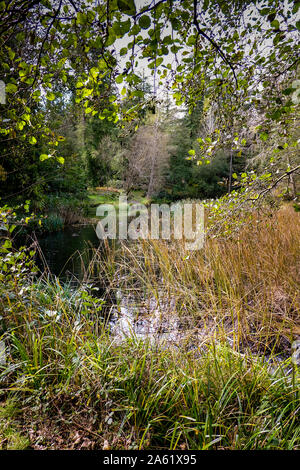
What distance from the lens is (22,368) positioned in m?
1.82

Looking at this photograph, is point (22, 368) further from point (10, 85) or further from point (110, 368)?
point (10, 85)

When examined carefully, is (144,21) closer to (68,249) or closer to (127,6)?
(127,6)

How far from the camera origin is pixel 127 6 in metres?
0.80

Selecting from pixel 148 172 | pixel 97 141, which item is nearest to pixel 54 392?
pixel 148 172

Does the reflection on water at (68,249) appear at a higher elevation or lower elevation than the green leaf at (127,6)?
lower

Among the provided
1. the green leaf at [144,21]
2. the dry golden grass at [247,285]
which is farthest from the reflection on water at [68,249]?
the green leaf at [144,21]

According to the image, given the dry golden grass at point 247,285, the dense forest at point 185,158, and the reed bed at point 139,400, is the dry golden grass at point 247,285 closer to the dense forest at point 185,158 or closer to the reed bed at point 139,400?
the dense forest at point 185,158

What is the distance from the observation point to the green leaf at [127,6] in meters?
0.79

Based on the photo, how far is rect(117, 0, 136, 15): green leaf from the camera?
0.79m

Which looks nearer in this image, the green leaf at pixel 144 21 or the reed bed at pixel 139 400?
the green leaf at pixel 144 21

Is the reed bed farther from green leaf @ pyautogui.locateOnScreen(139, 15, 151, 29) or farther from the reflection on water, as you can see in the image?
the reflection on water

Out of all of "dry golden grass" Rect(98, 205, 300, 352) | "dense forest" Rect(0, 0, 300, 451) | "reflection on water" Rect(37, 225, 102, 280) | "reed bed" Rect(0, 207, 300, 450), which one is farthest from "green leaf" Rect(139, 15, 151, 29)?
"reflection on water" Rect(37, 225, 102, 280)

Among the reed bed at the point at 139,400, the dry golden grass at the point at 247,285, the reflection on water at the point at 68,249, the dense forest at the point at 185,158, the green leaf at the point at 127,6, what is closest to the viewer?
the green leaf at the point at 127,6

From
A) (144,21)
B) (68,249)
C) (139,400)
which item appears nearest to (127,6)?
(144,21)
